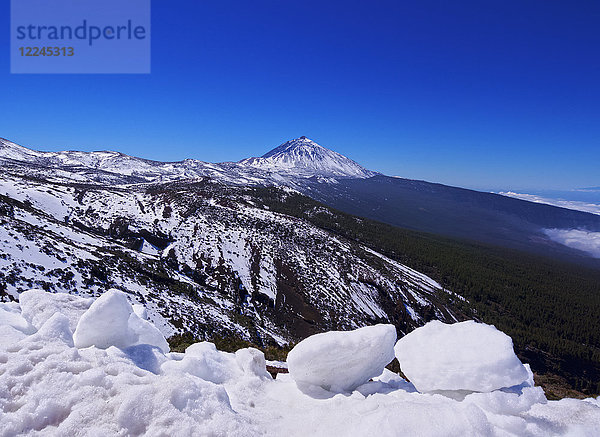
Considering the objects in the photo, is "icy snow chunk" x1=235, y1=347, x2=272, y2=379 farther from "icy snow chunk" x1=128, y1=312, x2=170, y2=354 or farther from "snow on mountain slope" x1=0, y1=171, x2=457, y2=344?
"snow on mountain slope" x1=0, y1=171, x2=457, y2=344

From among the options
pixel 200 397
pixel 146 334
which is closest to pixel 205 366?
pixel 200 397

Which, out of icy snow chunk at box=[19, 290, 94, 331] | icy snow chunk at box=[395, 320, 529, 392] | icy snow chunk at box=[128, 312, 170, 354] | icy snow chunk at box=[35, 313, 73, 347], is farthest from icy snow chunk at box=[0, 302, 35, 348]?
icy snow chunk at box=[395, 320, 529, 392]

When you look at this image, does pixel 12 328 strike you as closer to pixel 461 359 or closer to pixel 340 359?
pixel 340 359

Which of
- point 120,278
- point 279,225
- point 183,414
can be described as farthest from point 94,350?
point 279,225

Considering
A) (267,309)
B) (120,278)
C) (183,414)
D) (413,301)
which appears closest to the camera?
(183,414)

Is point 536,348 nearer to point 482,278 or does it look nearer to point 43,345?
point 482,278

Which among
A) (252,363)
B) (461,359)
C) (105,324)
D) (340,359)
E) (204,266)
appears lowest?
(204,266)
